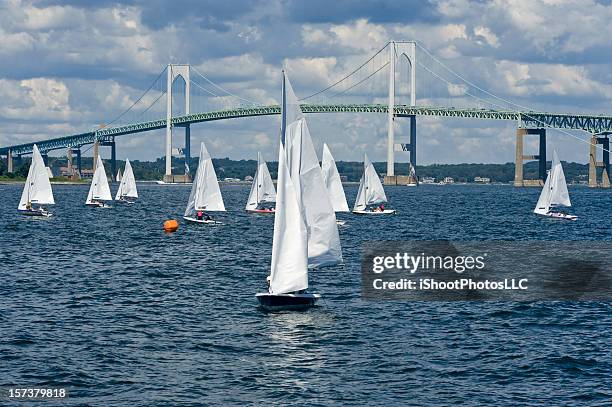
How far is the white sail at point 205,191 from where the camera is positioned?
184 ft

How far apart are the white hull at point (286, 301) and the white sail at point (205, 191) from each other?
3144 centimetres

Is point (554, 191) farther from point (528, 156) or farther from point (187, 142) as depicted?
point (187, 142)

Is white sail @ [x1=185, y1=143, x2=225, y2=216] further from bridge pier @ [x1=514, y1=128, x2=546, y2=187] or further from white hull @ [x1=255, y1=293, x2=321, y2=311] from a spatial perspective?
bridge pier @ [x1=514, y1=128, x2=546, y2=187]

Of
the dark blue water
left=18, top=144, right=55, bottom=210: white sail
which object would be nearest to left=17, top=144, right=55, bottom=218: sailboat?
left=18, top=144, right=55, bottom=210: white sail

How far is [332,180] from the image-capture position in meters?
57.2

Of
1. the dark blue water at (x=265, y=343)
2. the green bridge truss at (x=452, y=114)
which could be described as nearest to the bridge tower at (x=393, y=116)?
the green bridge truss at (x=452, y=114)

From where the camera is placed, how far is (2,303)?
1034 inches

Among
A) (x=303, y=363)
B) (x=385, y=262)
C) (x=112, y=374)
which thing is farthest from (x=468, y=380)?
Answer: (x=385, y=262)

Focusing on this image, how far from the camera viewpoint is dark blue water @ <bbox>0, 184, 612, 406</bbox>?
17516mm

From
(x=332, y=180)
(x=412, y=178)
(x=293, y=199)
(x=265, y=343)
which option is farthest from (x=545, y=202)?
(x=412, y=178)

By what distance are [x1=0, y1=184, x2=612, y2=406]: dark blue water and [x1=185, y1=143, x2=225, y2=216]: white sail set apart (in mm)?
19340

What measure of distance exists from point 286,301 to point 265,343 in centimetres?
333

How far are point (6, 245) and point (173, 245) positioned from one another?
280 inches

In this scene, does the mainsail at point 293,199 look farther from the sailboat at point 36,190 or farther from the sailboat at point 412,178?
the sailboat at point 412,178
